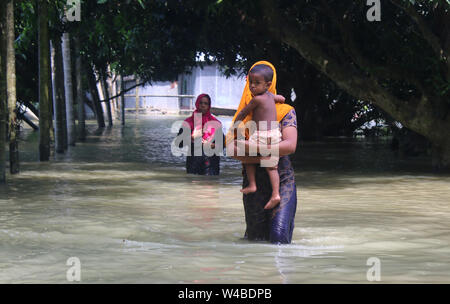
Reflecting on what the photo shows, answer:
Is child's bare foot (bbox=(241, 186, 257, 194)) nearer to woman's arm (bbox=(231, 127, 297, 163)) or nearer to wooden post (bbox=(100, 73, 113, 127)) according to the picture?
woman's arm (bbox=(231, 127, 297, 163))

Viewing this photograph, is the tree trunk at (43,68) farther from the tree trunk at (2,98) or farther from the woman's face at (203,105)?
the woman's face at (203,105)

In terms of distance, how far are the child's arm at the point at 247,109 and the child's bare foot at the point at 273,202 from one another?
0.73 metres

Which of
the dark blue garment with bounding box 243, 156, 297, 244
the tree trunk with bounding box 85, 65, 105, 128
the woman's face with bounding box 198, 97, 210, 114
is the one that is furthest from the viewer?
the tree trunk with bounding box 85, 65, 105, 128

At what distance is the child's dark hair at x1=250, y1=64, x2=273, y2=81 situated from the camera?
6848 mm

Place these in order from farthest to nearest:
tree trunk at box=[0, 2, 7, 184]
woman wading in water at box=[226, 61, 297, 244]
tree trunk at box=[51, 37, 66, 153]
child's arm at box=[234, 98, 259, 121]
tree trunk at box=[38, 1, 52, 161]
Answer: tree trunk at box=[51, 37, 66, 153] → tree trunk at box=[38, 1, 52, 161] → tree trunk at box=[0, 2, 7, 184] → woman wading in water at box=[226, 61, 297, 244] → child's arm at box=[234, 98, 259, 121]

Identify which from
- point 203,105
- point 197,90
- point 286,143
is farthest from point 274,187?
point 197,90

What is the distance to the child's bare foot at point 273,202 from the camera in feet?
22.7

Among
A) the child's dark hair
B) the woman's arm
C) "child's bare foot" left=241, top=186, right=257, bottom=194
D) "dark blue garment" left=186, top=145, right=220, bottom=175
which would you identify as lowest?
"dark blue garment" left=186, top=145, right=220, bottom=175

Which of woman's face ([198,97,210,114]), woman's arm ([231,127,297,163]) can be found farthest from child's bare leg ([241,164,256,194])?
woman's face ([198,97,210,114])

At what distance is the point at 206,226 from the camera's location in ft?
28.7

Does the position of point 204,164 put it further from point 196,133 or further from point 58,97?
point 58,97

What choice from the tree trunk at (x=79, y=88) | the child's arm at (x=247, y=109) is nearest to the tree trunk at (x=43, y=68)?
the tree trunk at (x=79, y=88)

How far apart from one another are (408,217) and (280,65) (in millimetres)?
13331

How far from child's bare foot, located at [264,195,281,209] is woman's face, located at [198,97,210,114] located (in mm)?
6977
